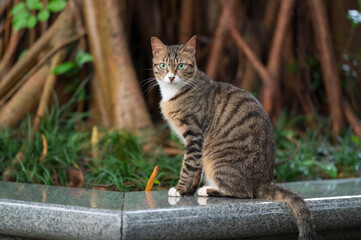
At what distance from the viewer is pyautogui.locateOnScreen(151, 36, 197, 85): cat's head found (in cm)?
267

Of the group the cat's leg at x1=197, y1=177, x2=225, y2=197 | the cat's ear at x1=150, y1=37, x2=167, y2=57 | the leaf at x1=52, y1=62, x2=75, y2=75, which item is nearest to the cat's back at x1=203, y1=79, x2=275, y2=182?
the cat's leg at x1=197, y1=177, x2=225, y2=197

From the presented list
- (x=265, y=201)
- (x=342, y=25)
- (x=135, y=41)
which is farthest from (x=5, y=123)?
(x=342, y=25)

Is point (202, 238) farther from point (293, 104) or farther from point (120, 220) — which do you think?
point (293, 104)

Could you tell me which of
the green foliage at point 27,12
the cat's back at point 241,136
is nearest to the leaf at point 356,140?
the cat's back at point 241,136

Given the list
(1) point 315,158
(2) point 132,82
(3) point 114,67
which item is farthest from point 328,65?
(3) point 114,67

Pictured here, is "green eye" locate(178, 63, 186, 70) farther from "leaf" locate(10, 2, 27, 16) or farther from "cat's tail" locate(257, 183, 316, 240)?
"leaf" locate(10, 2, 27, 16)

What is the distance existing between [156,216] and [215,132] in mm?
707

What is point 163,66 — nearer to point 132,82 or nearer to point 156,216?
point 156,216

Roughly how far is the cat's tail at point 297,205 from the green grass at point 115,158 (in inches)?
30.9

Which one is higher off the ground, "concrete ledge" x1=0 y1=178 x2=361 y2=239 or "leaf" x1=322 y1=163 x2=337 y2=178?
"concrete ledge" x1=0 y1=178 x2=361 y2=239

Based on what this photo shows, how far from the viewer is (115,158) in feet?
11.5

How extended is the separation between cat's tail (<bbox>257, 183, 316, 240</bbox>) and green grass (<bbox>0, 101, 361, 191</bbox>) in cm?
78

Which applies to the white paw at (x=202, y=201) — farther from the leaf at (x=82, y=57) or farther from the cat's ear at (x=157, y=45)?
the leaf at (x=82, y=57)

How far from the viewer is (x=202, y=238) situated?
2250 millimetres
